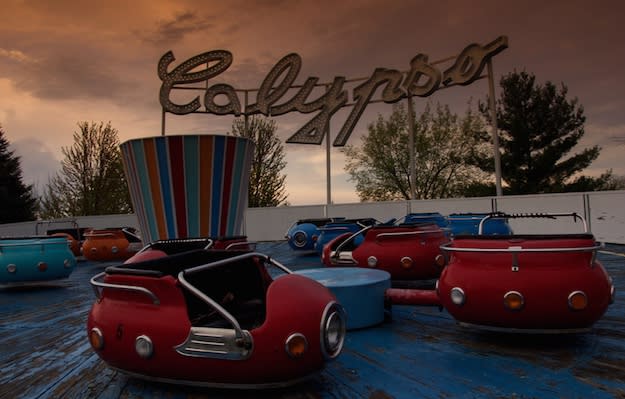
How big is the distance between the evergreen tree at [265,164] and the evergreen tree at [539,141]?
13.1 meters

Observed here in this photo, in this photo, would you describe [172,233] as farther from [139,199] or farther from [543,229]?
[543,229]

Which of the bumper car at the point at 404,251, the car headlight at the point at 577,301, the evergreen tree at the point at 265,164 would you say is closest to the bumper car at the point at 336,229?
the bumper car at the point at 404,251

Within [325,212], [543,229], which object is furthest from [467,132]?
[543,229]

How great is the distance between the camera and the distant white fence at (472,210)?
47.4 ft

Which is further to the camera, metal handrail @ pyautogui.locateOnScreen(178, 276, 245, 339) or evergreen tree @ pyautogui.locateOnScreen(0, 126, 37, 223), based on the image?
evergreen tree @ pyautogui.locateOnScreen(0, 126, 37, 223)

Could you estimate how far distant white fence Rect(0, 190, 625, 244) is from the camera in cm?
1444

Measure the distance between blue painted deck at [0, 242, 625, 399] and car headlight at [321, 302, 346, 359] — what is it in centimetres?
27

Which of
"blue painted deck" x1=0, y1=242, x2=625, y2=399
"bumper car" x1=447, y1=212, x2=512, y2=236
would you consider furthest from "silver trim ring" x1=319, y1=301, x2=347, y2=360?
"bumper car" x1=447, y1=212, x2=512, y2=236

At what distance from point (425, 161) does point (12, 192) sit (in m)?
30.0

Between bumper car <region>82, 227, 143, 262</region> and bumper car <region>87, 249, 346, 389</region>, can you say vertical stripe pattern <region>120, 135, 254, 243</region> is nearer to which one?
bumper car <region>82, 227, 143, 262</region>

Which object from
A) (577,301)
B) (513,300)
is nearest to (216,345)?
(513,300)

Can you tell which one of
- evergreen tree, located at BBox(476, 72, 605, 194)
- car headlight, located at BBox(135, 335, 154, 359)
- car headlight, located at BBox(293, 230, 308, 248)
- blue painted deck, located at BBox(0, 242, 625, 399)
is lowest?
blue painted deck, located at BBox(0, 242, 625, 399)

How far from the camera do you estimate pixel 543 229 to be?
51.8 feet

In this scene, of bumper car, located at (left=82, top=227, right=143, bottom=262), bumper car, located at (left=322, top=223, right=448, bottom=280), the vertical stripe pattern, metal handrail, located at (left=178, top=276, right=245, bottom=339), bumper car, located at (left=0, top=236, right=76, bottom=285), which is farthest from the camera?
bumper car, located at (left=82, top=227, right=143, bottom=262)
